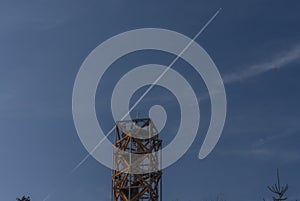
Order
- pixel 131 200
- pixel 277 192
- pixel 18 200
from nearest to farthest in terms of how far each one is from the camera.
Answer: pixel 277 192
pixel 18 200
pixel 131 200

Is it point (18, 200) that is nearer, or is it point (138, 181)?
point (18, 200)

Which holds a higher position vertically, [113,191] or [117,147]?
[117,147]

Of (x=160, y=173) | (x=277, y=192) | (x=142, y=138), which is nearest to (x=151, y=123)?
(x=142, y=138)

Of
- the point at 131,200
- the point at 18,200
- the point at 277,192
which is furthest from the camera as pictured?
the point at 131,200

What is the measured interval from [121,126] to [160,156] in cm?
466

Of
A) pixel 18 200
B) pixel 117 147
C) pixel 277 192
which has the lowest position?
pixel 277 192

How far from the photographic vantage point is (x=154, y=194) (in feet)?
161

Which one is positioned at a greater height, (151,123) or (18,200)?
(151,123)

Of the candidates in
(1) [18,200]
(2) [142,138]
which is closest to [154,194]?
(2) [142,138]

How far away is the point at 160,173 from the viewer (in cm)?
5000

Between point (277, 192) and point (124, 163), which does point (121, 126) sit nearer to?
point (124, 163)

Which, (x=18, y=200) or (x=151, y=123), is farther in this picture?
(x=151, y=123)

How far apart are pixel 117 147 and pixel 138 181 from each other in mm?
3822

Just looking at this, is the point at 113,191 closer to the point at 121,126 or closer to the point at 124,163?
the point at 124,163
